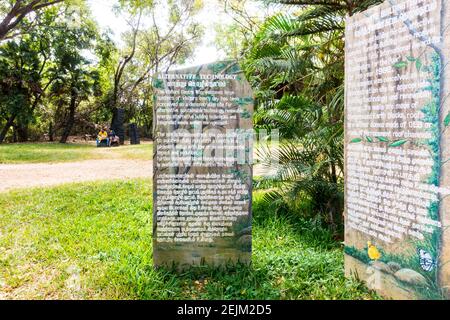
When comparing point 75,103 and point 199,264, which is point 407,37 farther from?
point 75,103

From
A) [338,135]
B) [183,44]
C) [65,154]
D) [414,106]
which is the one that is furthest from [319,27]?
[183,44]

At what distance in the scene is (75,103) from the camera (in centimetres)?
2300

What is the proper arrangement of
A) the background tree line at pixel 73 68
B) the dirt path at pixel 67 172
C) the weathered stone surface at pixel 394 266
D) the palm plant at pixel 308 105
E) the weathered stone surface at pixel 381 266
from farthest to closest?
the background tree line at pixel 73 68
the dirt path at pixel 67 172
the palm plant at pixel 308 105
the weathered stone surface at pixel 381 266
the weathered stone surface at pixel 394 266

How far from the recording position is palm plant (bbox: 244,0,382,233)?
4629 mm

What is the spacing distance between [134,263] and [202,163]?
1.14 meters

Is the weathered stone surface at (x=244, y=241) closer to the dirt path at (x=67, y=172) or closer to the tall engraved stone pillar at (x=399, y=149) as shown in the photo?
the tall engraved stone pillar at (x=399, y=149)

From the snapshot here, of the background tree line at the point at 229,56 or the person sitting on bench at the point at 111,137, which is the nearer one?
the background tree line at the point at 229,56

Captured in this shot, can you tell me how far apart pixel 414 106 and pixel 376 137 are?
1.37ft

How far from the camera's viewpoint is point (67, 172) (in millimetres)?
10734

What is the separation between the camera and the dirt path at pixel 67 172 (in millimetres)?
9133

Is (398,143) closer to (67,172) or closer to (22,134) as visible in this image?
(67,172)

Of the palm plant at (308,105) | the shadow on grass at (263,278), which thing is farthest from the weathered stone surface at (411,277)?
the palm plant at (308,105)

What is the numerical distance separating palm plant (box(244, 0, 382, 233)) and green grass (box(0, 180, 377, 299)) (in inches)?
18.4

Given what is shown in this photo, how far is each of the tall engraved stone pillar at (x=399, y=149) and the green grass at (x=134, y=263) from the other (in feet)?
1.47
